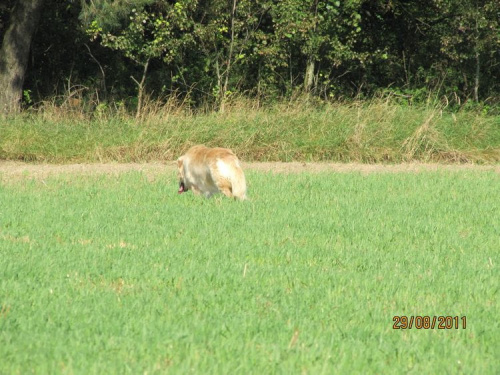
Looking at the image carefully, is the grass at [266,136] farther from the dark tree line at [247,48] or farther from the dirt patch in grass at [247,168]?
the dark tree line at [247,48]

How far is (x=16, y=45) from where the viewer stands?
63.3 feet

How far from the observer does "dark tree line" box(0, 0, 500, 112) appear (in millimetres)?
19531

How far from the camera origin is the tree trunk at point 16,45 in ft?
62.7

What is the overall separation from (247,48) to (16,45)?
227 inches

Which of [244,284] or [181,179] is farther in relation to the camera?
[181,179]

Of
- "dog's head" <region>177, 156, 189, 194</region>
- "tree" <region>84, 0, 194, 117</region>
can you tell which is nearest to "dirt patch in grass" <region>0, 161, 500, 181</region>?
"dog's head" <region>177, 156, 189, 194</region>

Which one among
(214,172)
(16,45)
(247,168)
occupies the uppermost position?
(16,45)

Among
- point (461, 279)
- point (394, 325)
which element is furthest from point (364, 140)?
point (394, 325)

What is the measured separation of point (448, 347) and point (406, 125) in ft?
39.4

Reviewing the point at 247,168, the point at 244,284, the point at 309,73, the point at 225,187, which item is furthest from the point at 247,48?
the point at 244,284

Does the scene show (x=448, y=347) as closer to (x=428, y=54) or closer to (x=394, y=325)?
(x=394, y=325)

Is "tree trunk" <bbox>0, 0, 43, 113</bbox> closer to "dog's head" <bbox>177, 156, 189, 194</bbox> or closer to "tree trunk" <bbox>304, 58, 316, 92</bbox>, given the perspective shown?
"tree trunk" <bbox>304, 58, 316, 92</bbox>

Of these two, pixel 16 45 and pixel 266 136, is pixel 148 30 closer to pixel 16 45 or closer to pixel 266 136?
pixel 16 45
